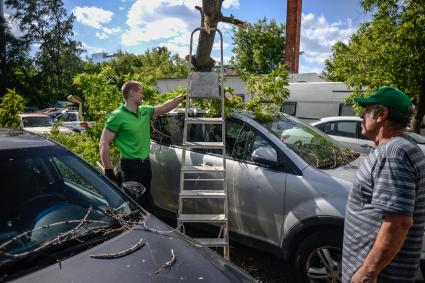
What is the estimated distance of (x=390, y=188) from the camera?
1.85 metres

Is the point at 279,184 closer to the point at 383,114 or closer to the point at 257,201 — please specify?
the point at 257,201

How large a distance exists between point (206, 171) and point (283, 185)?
82 centimetres

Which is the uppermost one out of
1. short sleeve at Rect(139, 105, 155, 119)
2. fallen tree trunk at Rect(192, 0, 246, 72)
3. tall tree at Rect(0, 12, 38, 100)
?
tall tree at Rect(0, 12, 38, 100)

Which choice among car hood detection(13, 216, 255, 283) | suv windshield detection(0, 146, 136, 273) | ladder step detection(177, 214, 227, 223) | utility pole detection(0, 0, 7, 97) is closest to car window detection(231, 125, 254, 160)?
ladder step detection(177, 214, 227, 223)

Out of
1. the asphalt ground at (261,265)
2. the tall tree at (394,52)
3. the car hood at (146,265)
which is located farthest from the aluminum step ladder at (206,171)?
the tall tree at (394,52)

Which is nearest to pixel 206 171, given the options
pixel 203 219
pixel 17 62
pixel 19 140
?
pixel 203 219

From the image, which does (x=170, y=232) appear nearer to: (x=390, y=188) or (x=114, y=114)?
(x=390, y=188)

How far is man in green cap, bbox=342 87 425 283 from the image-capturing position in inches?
73.2

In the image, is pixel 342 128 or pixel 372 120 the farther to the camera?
pixel 342 128

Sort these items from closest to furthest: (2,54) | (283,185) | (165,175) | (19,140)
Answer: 1. (19,140)
2. (283,185)
3. (165,175)
4. (2,54)

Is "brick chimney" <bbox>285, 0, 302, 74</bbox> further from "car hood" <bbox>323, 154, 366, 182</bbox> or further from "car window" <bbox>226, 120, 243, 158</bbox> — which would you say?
"car hood" <bbox>323, 154, 366, 182</bbox>

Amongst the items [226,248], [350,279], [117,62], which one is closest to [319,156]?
[226,248]

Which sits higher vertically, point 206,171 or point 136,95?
point 136,95

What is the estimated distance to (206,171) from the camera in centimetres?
386
